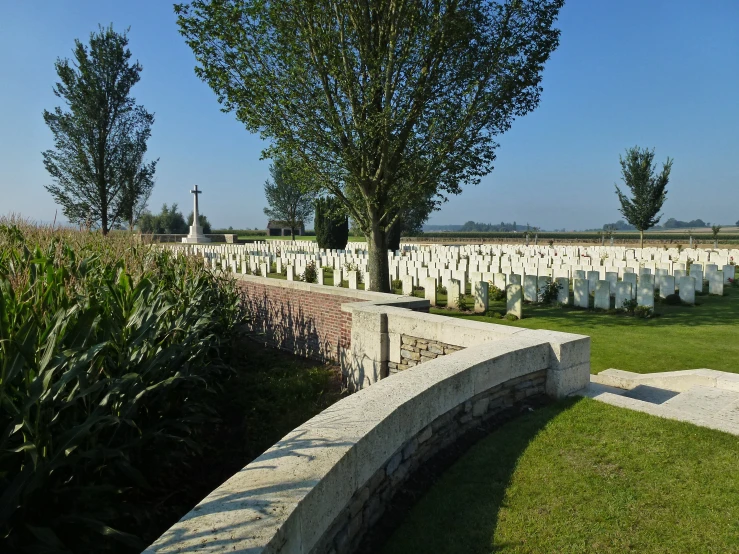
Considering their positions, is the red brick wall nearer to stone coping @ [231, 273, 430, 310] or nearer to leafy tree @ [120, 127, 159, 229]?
stone coping @ [231, 273, 430, 310]

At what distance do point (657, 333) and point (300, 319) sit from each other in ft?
17.8

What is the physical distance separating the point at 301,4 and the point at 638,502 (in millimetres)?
8778

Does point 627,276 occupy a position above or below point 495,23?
below

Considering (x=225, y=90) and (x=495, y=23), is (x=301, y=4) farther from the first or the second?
(x=495, y=23)

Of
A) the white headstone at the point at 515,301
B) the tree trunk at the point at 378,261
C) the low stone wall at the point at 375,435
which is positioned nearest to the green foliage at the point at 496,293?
the white headstone at the point at 515,301

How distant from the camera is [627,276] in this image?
10.5 m

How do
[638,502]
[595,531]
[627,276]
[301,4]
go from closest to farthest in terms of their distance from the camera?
1. [595,531]
2. [638,502]
3. [301,4]
4. [627,276]

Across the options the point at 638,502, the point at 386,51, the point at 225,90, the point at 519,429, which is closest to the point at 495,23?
the point at 386,51

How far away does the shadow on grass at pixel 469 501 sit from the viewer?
2381mm

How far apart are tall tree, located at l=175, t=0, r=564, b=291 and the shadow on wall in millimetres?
2935

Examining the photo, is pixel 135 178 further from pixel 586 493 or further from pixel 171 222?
pixel 171 222

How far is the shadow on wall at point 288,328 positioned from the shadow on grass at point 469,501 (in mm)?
3326

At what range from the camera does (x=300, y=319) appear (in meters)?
7.25

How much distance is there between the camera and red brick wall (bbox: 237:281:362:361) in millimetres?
6488
